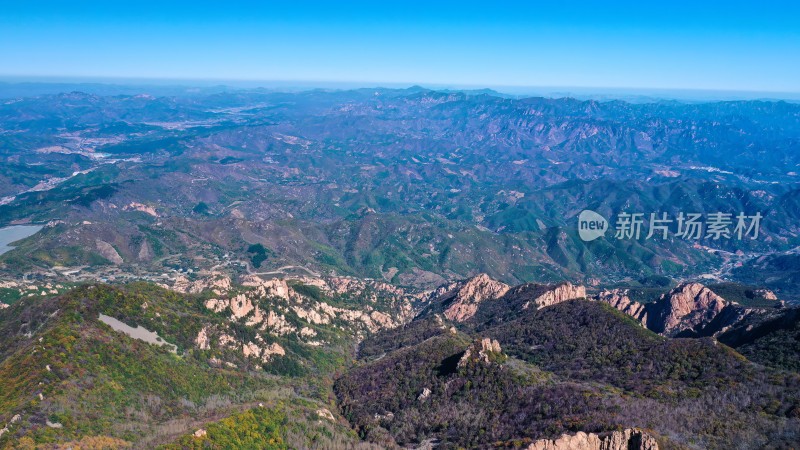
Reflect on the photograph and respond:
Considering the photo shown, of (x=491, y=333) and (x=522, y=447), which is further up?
(x=522, y=447)

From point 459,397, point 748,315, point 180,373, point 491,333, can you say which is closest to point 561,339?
point 491,333

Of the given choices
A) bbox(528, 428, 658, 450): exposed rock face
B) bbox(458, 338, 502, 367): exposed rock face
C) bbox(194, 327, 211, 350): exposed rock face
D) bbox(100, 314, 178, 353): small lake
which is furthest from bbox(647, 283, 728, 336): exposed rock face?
bbox(100, 314, 178, 353): small lake

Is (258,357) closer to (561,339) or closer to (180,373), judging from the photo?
(180,373)

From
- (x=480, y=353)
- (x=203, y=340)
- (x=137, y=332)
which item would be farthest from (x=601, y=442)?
(x=137, y=332)

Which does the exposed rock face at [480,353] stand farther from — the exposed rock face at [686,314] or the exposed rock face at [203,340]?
the exposed rock face at [686,314]

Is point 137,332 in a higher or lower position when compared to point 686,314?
higher

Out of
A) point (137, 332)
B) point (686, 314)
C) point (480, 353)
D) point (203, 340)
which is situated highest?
point (480, 353)

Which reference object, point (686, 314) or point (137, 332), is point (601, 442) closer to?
point (137, 332)

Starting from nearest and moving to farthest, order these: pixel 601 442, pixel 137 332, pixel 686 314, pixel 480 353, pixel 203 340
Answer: pixel 601 442
pixel 480 353
pixel 137 332
pixel 203 340
pixel 686 314
